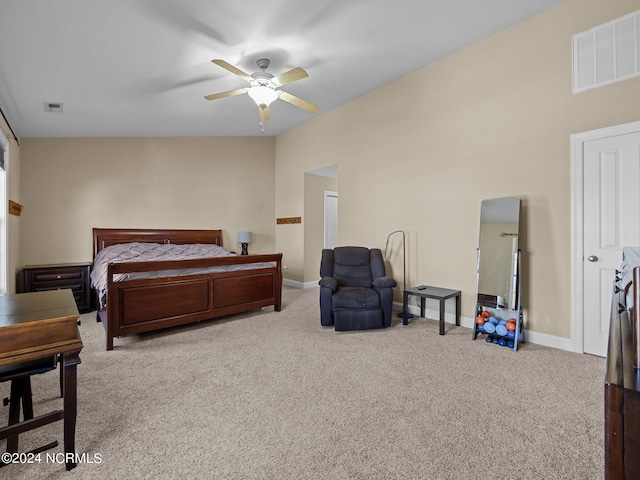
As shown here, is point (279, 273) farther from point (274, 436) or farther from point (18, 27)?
point (18, 27)

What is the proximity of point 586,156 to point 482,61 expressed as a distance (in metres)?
1.51

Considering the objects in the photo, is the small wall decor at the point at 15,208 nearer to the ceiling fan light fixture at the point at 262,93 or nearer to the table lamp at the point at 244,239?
the table lamp at the point at 244,239

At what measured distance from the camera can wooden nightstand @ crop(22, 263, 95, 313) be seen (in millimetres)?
4172

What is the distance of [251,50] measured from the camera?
3.23 metres

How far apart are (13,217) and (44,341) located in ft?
13.7

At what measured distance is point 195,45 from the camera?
302 cm

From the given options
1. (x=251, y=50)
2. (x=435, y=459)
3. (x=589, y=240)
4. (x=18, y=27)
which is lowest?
(x=435, y=459)

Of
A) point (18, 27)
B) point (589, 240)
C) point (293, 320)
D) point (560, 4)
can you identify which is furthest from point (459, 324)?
point (18, 27)

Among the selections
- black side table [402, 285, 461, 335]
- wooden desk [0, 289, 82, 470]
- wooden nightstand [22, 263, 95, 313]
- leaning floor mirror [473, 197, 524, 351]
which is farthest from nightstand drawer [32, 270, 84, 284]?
leaning floor mirror [473, 197, 524, 351]

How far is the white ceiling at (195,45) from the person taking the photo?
256cm

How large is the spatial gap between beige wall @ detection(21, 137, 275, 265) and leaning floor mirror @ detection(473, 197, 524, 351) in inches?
172

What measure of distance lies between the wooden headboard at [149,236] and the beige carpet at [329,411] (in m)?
2.60

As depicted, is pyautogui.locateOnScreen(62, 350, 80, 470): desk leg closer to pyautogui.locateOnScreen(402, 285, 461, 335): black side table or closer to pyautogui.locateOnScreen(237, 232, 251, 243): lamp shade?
pyautogui.locateOnScreen(402, 285, 461, 335): black side table

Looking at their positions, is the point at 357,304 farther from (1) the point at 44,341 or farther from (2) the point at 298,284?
(2) the point at 298,284
